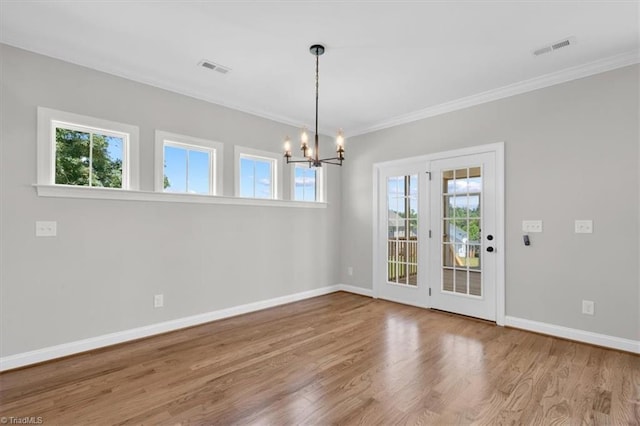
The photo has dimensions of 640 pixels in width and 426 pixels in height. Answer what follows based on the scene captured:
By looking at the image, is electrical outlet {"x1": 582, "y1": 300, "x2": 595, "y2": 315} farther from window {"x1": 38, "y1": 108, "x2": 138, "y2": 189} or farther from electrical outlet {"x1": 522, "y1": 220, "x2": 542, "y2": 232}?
window {"x1": 38, "y1": 108, "x2": 138, "y2": 189}

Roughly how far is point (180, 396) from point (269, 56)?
3.06m

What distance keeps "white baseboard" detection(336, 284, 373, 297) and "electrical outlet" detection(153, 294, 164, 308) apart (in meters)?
3.02

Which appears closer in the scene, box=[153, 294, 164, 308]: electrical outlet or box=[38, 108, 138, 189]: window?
box=[38, 108, 138, 189]: window

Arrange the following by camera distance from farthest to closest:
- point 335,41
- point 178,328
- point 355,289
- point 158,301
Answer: point 355,289, point 178,328, point 158,301, point 335,41

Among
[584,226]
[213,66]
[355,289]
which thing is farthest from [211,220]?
[584,226]

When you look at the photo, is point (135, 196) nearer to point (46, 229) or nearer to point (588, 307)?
point (46, 229)

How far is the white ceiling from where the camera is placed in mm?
2443

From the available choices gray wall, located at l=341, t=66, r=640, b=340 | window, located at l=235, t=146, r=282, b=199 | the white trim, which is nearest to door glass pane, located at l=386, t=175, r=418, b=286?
the white trim

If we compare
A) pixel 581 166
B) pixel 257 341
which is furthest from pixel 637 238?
pixel 257 341

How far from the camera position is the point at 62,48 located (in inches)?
116

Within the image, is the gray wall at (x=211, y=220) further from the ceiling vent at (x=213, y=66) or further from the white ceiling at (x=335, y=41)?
the ceiling vent at (x=213, y=66)

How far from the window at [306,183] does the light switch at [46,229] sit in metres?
2.92

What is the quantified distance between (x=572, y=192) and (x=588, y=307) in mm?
1213

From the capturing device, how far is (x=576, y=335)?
10.9ft
